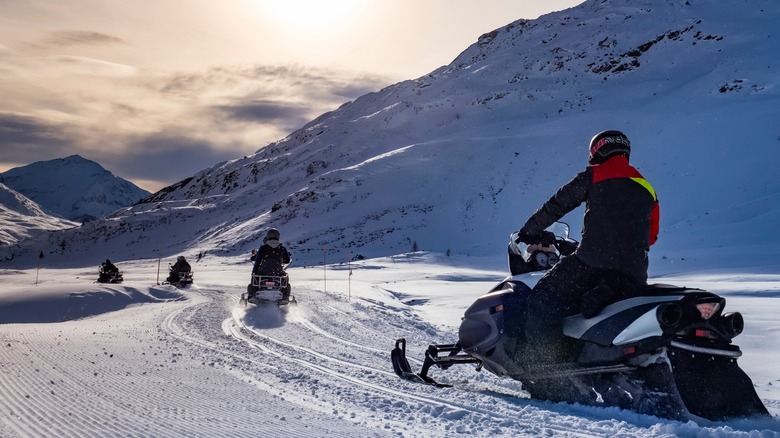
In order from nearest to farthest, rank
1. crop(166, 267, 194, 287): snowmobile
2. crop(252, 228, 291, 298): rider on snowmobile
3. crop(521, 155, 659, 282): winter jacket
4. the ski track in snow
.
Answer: the ski track in snow
crop(521, 155, 659, 282): winter jacket
crop(252, 228, 291, 298): rider on snowmobile
crop(166, 267, 194, 287): snowmobile

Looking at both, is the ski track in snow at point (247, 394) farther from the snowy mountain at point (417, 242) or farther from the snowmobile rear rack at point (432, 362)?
the snowmobile rear rack at point (432, 362)

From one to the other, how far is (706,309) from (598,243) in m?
0.84

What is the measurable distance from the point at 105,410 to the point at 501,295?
329cm

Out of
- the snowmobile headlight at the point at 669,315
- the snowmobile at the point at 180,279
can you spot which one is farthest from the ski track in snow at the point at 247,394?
the snowmobile at the point at 180,279

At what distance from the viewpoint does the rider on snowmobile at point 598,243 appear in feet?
14.0

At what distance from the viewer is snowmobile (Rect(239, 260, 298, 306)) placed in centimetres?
1475

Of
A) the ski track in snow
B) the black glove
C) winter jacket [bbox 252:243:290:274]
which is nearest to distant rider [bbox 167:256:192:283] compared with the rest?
winter jacket [bbox 252:243:290:274]

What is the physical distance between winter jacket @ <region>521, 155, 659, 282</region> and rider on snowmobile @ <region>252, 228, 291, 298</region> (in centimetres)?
1157

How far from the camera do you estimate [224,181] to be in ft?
381

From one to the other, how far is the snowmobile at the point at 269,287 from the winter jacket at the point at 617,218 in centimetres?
1129

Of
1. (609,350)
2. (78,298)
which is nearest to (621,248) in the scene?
(609,350)

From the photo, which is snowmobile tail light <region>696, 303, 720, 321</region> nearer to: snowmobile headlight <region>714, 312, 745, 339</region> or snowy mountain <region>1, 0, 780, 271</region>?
snowmobile headlight <region>714, 312, 745, 339</region>

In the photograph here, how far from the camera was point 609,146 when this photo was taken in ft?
14.6

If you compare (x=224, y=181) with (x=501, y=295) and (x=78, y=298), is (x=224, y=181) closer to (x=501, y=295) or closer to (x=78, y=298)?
(x=78, y=298)
